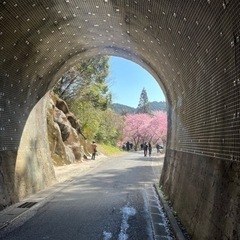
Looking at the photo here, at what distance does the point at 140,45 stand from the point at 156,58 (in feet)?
2.26

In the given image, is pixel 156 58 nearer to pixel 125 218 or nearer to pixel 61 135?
pixel 125 218

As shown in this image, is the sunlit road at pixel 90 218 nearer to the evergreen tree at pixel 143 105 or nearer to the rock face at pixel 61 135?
the rock face at pixel 61 135

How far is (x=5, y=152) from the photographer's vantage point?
38.3 ft

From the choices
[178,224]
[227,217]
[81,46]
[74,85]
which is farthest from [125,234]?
[74,85]

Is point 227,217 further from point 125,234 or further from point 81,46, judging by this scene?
point 81,46

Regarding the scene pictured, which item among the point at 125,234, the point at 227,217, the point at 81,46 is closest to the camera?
the point at 227,217

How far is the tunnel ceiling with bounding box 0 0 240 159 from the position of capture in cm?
571

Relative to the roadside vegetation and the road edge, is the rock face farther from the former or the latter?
the road edge

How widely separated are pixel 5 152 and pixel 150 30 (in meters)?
5.33

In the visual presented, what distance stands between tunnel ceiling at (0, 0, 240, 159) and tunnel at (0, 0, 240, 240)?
1.0 inches

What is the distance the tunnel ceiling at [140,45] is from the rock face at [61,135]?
44.1 ft

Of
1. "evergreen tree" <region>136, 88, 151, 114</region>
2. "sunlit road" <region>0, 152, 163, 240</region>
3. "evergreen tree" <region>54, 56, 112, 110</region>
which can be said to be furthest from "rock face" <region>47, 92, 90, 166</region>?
"evergreen tree" <region>136, 88, 151, 114</region>

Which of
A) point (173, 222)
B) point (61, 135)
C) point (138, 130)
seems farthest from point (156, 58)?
point (138, 130)

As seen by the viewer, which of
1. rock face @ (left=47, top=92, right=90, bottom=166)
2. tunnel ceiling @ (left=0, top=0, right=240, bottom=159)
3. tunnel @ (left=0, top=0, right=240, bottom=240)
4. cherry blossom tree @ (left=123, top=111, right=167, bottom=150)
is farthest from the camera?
cherry blossom tree @ (left=123, top=111, right=167, bottom=150)
